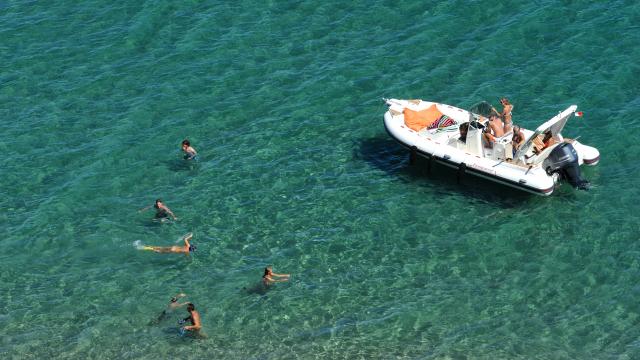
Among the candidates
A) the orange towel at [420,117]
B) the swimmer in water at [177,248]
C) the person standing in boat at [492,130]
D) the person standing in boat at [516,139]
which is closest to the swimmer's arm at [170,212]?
the swimmer in water at [177,248]

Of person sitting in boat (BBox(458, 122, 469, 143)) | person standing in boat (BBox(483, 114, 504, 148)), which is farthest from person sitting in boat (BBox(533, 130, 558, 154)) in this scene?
person sitting in boat (BBox(458, 122, 469, 143))

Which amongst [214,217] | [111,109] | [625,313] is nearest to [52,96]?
[111,109]

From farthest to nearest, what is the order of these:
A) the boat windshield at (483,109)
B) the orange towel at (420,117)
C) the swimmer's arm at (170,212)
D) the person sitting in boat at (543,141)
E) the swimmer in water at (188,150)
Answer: the swimmer in water at (188,150) < the orange towel at (420,117) < the boat windshield at (483,109) < the swimmer's arm at (170,212) < the person sitting in boat at (543,141)

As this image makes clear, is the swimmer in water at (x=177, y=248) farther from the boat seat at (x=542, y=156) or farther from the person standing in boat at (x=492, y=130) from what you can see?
the boat seat at (x=542, y=156)

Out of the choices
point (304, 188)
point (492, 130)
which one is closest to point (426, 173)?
point (492, 130)

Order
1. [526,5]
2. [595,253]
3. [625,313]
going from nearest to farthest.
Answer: [625,313], [595,253], [526,5]

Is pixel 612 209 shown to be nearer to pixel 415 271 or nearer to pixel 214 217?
pixel 415 271

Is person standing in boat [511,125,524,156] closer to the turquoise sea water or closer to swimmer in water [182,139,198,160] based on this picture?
the turquoise sea water

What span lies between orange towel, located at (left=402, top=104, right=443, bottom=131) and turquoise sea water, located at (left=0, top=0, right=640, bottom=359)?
1389 millimetres

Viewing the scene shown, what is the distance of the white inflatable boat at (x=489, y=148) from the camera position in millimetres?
30344

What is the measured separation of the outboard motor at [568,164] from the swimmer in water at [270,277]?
9.04 meters

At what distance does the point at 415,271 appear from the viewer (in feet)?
94.3

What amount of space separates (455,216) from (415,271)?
9.24ft

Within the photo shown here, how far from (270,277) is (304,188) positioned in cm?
471
